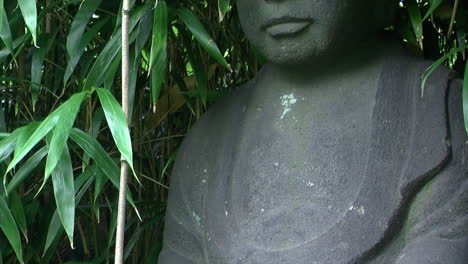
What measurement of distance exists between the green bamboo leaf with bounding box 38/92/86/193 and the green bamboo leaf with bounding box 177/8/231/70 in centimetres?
29

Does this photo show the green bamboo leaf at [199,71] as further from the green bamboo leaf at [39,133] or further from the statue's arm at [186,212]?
the green bamboo leaf at [39,133]

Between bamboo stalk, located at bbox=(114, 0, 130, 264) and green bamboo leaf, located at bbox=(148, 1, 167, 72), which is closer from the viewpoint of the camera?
bamboo stalk, located at bbox=(114, 0, 130, 264)

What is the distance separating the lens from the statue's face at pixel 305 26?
5.65ft

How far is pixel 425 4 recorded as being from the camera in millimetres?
2301

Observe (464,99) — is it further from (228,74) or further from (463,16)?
(228,74)

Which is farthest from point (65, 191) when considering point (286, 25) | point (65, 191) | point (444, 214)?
point (444, 214)

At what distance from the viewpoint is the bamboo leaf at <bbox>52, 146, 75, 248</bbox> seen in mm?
1633

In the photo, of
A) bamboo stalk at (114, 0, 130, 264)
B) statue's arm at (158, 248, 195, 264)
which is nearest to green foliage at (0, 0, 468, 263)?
statue's arm at (158, 248, 195, 264)

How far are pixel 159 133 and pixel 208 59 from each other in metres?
0.26

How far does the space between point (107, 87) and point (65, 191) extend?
276 mm

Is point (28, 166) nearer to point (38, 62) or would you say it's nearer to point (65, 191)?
point (65, 191)

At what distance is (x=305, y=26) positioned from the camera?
1729mm

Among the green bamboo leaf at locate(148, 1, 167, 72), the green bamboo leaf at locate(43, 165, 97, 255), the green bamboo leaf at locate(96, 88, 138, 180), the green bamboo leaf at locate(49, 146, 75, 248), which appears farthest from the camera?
the green bamboo leaf at locate(43, 165, 97, 255)

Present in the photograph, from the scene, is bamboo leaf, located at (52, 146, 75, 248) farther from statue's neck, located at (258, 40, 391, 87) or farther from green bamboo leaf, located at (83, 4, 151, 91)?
statue's neck, located at (258, 40, 391, 87)
